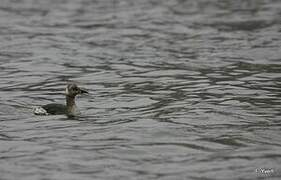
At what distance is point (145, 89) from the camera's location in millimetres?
15492

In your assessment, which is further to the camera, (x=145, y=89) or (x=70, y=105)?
(x=145, y=89)

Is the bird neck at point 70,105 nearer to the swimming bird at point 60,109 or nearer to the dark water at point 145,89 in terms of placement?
the swimming bird at point 60,109

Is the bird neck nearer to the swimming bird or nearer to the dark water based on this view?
the swimming bird

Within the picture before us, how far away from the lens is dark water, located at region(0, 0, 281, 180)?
33.7ft

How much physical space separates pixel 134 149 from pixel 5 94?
196 inches

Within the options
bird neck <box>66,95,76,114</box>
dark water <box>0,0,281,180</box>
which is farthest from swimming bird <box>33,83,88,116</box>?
dark water <box>0,0,281,180</box>

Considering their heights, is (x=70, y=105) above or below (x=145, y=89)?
above

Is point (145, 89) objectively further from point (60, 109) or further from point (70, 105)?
point (60, 109)

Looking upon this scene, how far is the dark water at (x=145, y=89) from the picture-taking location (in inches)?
405

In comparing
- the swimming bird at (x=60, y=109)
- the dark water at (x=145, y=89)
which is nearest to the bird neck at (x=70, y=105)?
the swimming bird at (x=60, y=109)

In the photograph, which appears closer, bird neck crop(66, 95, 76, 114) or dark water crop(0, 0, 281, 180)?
dark water crop(0, 0, 281, 180)

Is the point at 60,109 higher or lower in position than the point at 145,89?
higher

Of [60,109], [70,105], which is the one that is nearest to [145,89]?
[70,105]

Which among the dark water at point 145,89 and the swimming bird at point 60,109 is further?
the swimming bird at point 60,109
